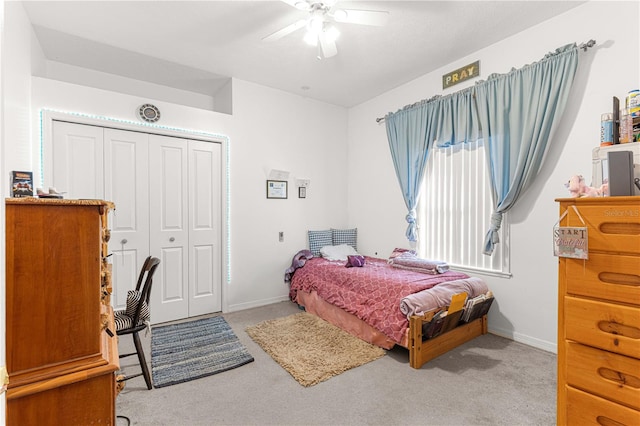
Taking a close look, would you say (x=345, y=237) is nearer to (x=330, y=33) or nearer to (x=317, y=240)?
(x=317, y=240)

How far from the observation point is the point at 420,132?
3.63m

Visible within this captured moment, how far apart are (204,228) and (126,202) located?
85 cm

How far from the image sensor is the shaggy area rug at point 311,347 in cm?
233

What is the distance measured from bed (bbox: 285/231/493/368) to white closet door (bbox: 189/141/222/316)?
116cm

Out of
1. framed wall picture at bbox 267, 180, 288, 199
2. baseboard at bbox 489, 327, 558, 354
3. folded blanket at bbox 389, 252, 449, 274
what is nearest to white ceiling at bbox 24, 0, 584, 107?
framed wall picture at bbox 267, 180, 288, 199

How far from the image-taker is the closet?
9.66ft

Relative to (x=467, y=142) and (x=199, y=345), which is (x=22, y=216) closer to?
(x=199, y=345)

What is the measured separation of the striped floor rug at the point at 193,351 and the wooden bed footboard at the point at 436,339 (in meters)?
1.35

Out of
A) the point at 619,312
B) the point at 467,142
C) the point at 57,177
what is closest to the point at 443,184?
the point at 467,142

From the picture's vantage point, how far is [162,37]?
2.89 metres

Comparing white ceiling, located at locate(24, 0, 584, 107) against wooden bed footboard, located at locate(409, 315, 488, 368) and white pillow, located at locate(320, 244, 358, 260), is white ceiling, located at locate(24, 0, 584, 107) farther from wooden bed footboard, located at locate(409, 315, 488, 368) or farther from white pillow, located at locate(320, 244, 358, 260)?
wooden bed footboard, located at locate(409, 315, 488, 368)

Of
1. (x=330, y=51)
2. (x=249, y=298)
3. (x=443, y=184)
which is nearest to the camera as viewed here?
(x=330, y=51)

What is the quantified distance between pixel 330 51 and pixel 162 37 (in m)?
1.68

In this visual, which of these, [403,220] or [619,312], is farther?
[403,220]
